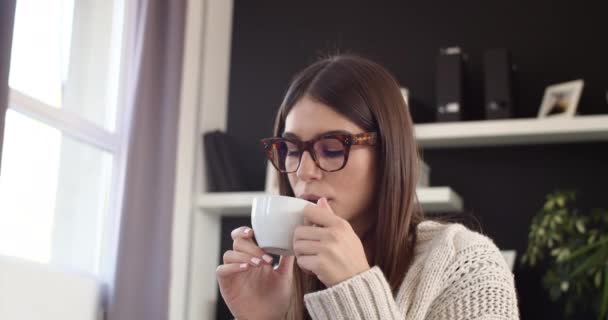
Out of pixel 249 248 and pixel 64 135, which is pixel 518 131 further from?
pixel 249 248

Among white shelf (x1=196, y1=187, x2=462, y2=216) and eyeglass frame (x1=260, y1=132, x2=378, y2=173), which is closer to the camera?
eyeglass frame (x1=260, y1=132, x2=378, y2=173)

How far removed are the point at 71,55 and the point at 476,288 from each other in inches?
95.4

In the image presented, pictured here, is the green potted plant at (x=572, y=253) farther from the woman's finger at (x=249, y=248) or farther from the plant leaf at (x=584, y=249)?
the woman's finger at (x=249, y=248)

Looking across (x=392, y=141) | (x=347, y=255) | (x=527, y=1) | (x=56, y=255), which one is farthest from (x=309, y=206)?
(x=527, y=1)

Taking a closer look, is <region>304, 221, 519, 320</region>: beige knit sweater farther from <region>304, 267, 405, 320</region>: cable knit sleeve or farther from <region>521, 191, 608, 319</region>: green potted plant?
<region>521, 191, 608, 319</region>: green potted plant

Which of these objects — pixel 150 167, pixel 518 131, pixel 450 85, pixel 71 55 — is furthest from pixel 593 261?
pixel 71 55

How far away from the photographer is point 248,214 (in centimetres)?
372

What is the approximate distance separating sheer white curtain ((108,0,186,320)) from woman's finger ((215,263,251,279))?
1.80 meters

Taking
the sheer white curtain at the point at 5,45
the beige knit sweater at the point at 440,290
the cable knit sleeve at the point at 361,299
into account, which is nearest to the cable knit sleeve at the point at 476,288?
the beige knit sweater at the point at 440,290

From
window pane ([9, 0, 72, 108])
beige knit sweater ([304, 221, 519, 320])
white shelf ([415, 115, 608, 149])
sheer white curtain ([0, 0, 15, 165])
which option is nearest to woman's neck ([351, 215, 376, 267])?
beige knit sweater ([304, 221, 519, 320])

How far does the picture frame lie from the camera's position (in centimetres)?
326

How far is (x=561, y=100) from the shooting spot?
10.9 feet

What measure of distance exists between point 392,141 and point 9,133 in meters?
1.82

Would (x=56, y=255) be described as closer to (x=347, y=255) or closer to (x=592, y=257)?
(x=592, y=257)
